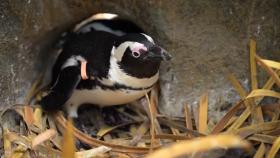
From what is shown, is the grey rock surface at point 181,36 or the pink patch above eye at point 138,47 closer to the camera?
the pink patch above eye at point 138,47

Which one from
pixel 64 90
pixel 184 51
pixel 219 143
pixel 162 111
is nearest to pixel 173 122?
pixel 162 111

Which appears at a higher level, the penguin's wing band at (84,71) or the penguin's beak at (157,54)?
the penguin's beak at (157,54)

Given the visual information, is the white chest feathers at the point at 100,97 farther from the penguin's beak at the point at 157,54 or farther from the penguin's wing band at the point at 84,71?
the penguin's beak at the point at 157,54

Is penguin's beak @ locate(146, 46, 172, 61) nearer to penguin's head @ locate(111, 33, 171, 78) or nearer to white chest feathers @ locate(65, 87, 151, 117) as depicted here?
penguin's head @ locate(111, 33, 171, 78)

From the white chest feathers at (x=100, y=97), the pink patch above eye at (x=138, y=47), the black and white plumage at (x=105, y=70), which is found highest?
the pink patch above eye at (x=138, y=47)

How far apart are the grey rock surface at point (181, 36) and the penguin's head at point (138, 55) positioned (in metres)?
0.13

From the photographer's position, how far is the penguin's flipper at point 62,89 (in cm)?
167

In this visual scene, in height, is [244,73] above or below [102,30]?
below

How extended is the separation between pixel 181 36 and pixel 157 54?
0.64 feet

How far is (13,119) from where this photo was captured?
5.42 ft

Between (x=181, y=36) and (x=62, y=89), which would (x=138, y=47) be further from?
(x=62, y=89)

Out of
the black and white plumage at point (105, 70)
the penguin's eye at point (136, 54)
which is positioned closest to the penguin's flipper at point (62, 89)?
the black and white plumage at point (105, 70)

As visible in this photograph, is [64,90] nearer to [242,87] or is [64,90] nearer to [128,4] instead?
[128,4]

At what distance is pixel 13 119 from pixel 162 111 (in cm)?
49
